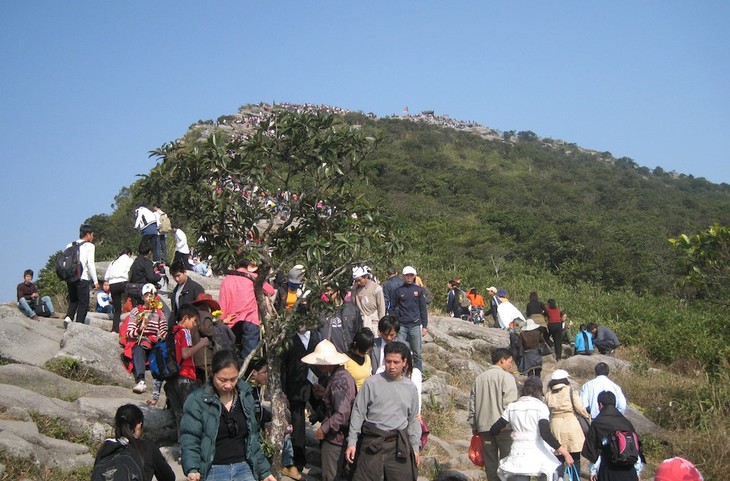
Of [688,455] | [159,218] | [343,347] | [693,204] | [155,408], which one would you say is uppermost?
[693,204]

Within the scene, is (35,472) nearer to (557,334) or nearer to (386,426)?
(386,426)

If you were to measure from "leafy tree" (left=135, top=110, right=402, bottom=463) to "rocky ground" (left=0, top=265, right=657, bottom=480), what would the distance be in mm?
1816

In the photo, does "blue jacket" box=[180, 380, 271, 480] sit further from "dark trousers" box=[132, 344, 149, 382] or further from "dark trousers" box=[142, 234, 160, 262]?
"dark trousers" box=[142, 234, 160, 262]

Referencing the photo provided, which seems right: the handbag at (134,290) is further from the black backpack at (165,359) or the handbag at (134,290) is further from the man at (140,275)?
the black backpack at (165,359)

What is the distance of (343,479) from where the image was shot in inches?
263

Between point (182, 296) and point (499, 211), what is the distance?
33888 millimetres

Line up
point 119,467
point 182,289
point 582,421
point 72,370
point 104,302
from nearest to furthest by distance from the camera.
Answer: point 119,467 < point 582,421 < point 182,289 < point 72,370 < point 104,302

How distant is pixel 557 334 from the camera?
16.1m

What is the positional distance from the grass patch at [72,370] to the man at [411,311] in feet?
13.0

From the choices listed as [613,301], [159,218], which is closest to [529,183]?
[613,301]

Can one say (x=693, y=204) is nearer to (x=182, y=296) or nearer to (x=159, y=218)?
(x=159, y=218)

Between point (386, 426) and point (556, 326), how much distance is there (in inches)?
426

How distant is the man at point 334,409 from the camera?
6.33m

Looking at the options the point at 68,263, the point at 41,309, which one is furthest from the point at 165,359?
the point at 41,309
